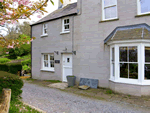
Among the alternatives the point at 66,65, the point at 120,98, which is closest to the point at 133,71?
the point at 120,98

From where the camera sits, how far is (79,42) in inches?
353

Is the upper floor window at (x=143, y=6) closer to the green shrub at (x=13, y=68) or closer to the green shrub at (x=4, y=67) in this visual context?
the green shrub at (x=13, y=68)

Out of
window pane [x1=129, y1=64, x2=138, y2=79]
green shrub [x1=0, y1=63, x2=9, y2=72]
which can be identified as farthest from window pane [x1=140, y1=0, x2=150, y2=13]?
green shrub [x1=0, y1=63, x2=9, y2=72]

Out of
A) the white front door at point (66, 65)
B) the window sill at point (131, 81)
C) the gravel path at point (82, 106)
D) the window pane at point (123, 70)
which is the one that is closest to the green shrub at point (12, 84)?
the gravel path at point (82, 106)

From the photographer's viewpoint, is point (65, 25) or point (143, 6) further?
point (65, 25)

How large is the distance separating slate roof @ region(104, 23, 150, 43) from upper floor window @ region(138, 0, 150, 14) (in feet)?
2.43

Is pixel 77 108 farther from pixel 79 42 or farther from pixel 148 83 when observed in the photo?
pixel 79 42

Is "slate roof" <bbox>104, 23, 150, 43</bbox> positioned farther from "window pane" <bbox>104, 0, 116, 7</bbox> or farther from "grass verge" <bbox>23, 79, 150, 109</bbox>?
"grass verge" <bbox>23, 79, 150, 109</bbox>

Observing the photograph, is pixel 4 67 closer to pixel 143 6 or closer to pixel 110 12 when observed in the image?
pixel 110 12

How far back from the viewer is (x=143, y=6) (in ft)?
22.5

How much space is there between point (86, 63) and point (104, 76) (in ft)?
4.87

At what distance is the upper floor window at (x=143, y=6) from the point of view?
6750mm

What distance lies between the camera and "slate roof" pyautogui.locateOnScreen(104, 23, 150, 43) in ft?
20.5

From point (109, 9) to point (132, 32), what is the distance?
7.15ft
